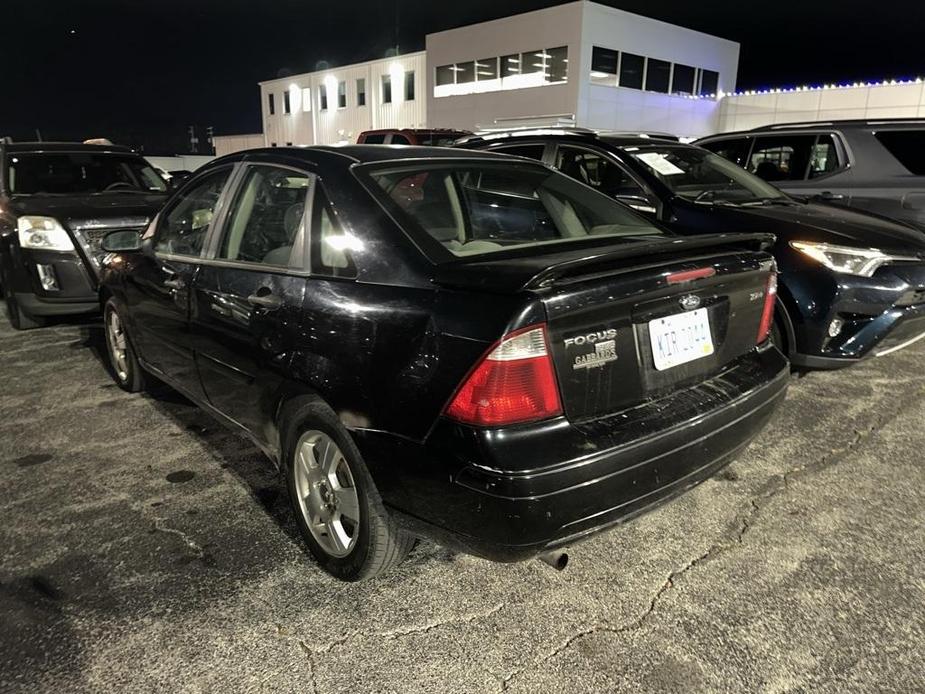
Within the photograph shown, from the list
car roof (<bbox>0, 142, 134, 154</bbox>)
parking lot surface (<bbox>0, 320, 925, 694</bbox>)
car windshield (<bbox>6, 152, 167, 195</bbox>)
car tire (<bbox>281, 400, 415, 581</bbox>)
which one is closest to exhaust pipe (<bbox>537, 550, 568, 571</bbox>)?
parking lot surface (<bbox>0, 320, 925, 694</bbox>)

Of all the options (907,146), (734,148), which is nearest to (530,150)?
(734,148)

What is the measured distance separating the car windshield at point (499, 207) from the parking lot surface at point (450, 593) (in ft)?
4.35

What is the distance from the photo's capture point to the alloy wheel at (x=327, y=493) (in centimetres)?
243

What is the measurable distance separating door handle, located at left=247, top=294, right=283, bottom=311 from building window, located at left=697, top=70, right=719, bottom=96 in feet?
107

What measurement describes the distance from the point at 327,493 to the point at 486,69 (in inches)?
1143

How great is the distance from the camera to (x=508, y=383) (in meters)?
1.91

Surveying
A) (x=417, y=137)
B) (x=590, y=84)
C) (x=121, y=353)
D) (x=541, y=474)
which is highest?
(x=590, y=84)

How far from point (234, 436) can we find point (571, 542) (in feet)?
7.98

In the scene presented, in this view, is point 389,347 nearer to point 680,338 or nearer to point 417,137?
point 680,338

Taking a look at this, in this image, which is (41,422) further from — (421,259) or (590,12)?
(590,12)

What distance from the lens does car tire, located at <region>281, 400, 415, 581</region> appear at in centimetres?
229

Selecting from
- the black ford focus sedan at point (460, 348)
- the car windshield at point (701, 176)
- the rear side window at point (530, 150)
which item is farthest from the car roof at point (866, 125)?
the black ford focus sedan at point (460, 348)

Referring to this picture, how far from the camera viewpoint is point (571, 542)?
2090mm

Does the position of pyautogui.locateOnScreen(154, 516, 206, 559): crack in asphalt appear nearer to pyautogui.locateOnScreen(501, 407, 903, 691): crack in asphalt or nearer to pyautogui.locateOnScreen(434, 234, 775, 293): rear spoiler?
pyautogui.locateOnScreen(501, 407, 903, 691): crack in asphalt
